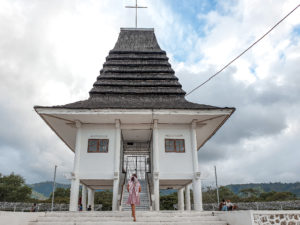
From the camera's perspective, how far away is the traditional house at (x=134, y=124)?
1409 centimetres

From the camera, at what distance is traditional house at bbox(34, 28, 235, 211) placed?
14.1 m

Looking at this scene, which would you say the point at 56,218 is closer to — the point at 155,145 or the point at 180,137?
the point at 155,145

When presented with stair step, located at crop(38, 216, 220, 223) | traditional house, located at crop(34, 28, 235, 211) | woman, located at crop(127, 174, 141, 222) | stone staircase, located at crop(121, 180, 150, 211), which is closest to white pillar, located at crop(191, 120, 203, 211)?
traditional house, located at crop(34, 28, 235, 211)

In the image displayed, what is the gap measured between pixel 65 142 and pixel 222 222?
14371mm

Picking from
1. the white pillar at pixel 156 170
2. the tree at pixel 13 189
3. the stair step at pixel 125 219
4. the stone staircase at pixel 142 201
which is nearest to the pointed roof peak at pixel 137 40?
the white pillar at pixel 156 170

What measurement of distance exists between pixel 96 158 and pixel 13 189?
124 feet

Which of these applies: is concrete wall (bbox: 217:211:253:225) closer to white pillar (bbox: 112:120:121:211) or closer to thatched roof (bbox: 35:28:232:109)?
white pillar (bbox: 112:120:121:211)

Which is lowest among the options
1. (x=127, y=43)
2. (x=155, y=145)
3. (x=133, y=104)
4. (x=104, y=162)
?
(x=104, y=162)

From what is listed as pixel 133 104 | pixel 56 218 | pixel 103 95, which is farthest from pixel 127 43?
pixel 56 218

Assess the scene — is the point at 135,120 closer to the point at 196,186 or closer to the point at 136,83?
the point at 136,83

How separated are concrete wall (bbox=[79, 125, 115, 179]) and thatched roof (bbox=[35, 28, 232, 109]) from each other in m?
1.67

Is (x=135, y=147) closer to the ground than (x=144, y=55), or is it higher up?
closer to the ground

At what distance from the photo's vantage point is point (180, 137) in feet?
50.8

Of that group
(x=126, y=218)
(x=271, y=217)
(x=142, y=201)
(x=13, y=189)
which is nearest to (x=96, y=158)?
(x=142, y=201)
